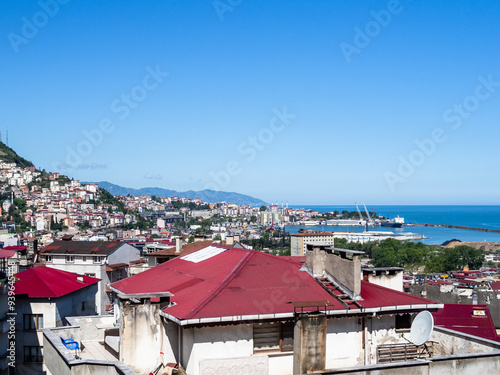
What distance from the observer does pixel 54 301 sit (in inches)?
708

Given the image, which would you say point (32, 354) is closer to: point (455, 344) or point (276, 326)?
point (276, 326)

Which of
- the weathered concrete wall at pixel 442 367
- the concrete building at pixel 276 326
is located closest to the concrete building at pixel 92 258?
the concrete building at pixel 276 326

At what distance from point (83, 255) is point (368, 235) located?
145 m

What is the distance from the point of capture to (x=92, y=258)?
4047 cm

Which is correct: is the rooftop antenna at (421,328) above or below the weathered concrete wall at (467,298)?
above

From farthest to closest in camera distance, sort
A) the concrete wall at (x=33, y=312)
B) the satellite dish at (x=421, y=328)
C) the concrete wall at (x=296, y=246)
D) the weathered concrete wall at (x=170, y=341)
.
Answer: the concrete wall at (x=296, y=246), the concrete wall at (x=33, y=312), the weathered concrete wall at (x=170, y=341), the satellite dish at (x=421, y=328)

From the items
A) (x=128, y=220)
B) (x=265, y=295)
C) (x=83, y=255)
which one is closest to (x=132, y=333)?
(x=265, y=295)

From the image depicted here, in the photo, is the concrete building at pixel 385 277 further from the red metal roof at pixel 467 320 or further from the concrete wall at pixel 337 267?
the red metal roof at pixel 467 320


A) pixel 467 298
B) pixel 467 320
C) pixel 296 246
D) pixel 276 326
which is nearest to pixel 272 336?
pixel 276 326

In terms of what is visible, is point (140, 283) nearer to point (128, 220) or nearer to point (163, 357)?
point (163, 357)

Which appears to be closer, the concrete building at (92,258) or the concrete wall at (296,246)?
the concrete building at (92,258)

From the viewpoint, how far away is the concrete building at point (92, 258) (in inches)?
1481

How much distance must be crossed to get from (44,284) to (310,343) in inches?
561

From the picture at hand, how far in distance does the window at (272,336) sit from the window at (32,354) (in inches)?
514
